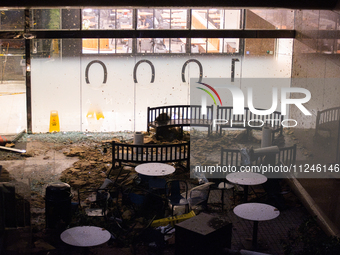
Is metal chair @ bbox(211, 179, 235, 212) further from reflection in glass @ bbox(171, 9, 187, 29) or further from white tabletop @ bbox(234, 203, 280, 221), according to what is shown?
reflection in glass @ bbox(171, 9, 187, 29)

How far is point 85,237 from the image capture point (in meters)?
5.07

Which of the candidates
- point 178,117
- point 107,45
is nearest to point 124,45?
point 107,45

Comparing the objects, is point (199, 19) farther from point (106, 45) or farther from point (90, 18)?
point (90, 18)

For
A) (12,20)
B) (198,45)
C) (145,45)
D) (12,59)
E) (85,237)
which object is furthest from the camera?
(198,45)

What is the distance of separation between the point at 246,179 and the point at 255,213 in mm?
1242

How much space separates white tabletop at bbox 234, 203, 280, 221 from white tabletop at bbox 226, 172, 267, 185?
2.63 feet

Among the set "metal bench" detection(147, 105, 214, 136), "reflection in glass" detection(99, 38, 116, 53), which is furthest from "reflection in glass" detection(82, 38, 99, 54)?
"metal bench" detection(147, 105, 214, 136)

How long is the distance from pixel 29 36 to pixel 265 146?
6577 mm

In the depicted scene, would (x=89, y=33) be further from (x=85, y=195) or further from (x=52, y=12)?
(x=85, y=195)

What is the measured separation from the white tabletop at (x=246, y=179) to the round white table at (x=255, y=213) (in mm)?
802

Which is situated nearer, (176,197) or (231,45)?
(176,197)

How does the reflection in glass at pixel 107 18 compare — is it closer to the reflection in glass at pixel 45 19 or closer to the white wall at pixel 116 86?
the white wall at pixel 116 86

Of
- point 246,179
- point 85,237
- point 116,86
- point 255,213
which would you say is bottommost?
point 85,237

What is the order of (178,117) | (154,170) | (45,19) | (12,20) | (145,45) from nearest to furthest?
(154,170)
(12,20)
(45,19)
(178,117)
(145,45)
